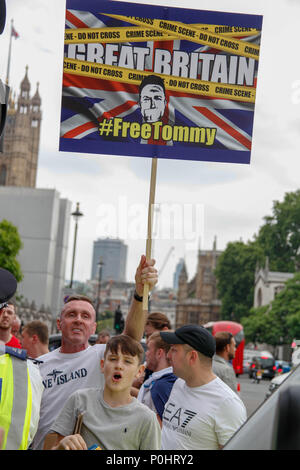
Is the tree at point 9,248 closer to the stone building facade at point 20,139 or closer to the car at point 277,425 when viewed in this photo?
the car at point 277,425

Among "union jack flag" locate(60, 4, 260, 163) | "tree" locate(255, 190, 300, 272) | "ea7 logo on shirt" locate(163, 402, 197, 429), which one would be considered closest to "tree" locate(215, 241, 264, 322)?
"tree" locate(255, 190, 300, 272)

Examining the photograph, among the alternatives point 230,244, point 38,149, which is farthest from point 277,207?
point 38,149

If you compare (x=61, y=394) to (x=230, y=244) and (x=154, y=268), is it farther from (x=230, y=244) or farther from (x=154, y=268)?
(x=230, y=244)

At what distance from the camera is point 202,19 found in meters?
5.60

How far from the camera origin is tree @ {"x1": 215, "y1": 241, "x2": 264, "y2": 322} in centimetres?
9338

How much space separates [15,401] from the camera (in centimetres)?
333

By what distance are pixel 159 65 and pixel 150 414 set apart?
2.64 m

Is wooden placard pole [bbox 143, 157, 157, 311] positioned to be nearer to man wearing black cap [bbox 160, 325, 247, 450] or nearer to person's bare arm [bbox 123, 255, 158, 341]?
person's bare arm [bbox 123, 255, 158, 341]

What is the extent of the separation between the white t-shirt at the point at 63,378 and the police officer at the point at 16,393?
1.13m

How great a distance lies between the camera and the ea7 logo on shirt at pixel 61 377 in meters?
4.82

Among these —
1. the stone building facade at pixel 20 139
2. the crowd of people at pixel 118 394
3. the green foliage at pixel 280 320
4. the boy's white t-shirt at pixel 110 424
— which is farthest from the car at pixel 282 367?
the stone building facade at pixel 20 139

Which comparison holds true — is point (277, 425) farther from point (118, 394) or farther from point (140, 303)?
point (140, 303)

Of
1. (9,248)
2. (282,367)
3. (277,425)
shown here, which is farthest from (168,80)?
(9,248)

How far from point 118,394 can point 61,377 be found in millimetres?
1036
